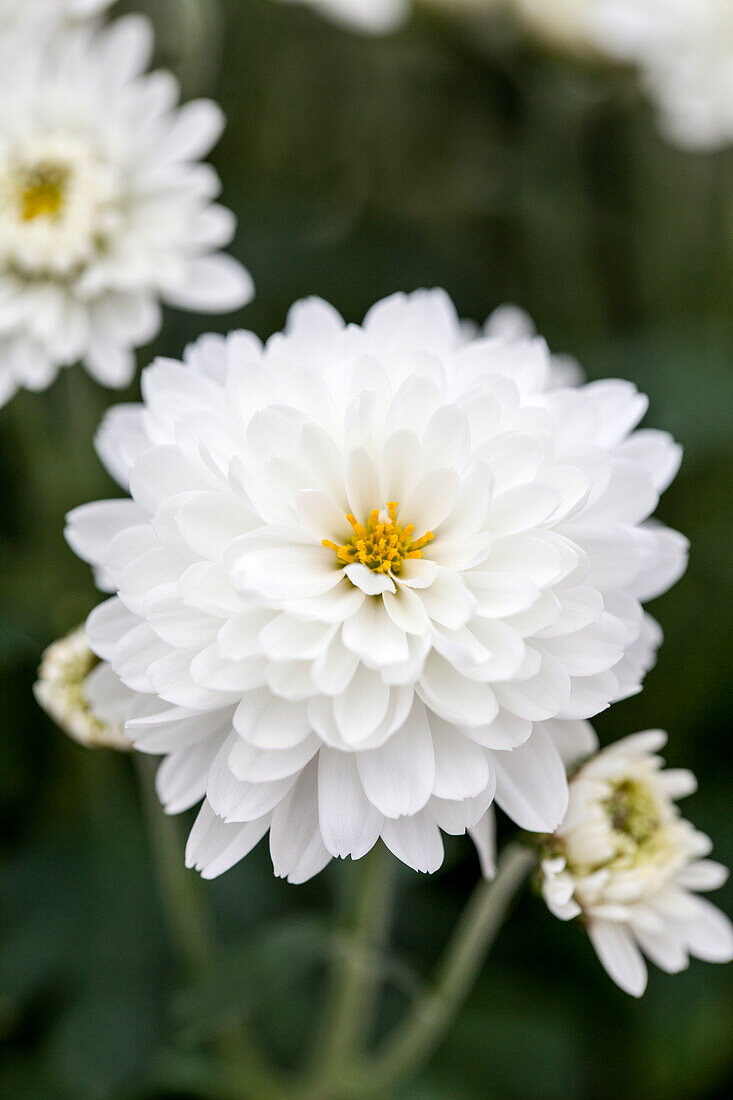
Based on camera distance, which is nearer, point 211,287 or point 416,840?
point 416,840

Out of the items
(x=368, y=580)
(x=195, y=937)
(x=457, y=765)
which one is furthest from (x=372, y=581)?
(x=195, y=937)

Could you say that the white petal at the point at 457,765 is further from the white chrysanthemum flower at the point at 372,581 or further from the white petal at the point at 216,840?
the white petal at the point at 216,840

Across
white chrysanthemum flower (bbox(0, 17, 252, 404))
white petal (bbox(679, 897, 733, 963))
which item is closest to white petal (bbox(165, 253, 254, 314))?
white chrysanthemum flower (bbox(0, 17, 252, 404))

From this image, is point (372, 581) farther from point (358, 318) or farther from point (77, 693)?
point (358, 318)

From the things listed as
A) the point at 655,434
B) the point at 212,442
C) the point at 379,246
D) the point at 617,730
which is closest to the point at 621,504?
the point at 655,434

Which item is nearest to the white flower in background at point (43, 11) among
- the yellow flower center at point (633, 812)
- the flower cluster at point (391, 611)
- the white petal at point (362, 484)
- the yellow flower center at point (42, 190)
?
the yellow flower center at point (42, 190)
